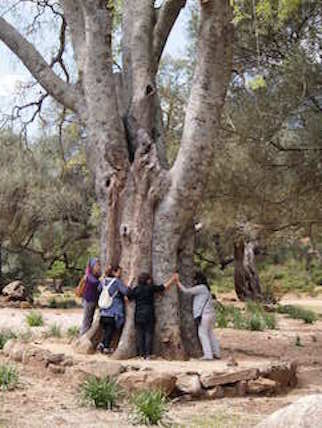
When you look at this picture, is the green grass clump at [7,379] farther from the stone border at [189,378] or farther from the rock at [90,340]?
the rock at [90,340]

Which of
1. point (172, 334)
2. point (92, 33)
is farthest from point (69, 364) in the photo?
point (92, 33)

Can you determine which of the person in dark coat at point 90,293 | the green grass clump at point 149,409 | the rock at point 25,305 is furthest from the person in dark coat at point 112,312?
the rock at point 25,305

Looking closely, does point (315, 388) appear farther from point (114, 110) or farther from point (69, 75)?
point (69, 75)

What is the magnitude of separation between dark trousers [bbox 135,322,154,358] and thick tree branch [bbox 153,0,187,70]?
446cm

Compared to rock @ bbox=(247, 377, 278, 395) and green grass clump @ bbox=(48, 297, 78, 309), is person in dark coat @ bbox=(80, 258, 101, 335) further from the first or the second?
green grass clump @ bbox=(48, 297, 78, 309)

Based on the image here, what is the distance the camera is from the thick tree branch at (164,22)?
11.1 meters

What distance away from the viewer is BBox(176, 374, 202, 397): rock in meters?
7.76

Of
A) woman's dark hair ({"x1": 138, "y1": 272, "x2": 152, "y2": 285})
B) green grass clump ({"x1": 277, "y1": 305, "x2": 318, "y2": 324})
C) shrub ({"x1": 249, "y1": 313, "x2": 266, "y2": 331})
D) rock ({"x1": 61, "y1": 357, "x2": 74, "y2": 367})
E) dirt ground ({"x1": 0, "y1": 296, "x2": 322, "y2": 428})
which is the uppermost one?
woman's dark hair ({"x1": 138, "y1": 272, "x2": 152, "y2": 285})

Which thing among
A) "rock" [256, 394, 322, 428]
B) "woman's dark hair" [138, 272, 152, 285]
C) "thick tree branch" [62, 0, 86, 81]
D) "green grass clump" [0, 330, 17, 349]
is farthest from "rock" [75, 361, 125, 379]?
"thick tree branch" [62, 0, 86, 81]

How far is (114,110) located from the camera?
33.0ft

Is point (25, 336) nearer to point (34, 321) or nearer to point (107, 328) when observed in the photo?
point (107, 328)

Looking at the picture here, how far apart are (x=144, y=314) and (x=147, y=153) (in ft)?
8.21

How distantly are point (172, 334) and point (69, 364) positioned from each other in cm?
157

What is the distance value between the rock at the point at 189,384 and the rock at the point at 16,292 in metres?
13.3
